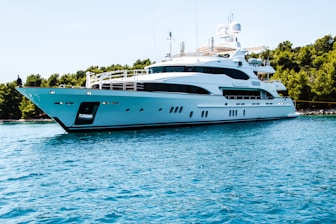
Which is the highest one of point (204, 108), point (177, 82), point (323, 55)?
point (323, 55)

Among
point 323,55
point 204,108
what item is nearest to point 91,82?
point 204,108

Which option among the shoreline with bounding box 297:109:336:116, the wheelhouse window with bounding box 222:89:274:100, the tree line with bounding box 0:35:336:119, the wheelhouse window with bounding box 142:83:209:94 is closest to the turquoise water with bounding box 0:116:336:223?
the wheelhouse window with bounding box 142:83:209:94

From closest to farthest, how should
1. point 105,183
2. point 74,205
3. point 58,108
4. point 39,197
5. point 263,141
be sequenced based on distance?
point 74,205 → point 39,197 → point 105,183 → point 263,141 → point 58,108

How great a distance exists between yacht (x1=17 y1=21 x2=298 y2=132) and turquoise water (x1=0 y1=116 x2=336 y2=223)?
6.03 m

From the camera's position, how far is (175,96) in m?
27.7

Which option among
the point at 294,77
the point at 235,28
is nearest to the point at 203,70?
the point at 235,28

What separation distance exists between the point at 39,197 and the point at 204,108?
21.8m

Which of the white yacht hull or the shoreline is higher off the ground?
the white yacht hull

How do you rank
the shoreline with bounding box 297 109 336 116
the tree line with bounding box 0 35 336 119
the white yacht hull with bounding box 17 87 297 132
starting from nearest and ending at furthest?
the white yacht hull with bounding box 17 87 297 132 → the shoreline with bounding box 297 109 336 116 → the tree line with bounding box 0 35 336 119

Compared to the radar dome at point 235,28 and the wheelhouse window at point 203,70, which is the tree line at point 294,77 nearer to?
the radar dome at point 235,28

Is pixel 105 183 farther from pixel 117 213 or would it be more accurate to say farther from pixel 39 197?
pixel 117 213

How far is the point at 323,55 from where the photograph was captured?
71250mm

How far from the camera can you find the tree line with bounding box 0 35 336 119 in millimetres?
57094

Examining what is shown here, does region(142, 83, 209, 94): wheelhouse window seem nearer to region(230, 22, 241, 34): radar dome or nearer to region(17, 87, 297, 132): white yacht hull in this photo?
region(17, 87, 297, 132): white yacht hull
